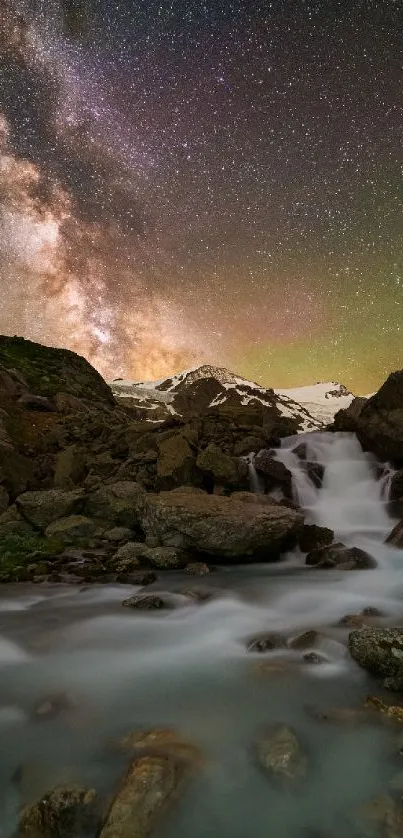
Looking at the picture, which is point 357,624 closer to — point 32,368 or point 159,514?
point 159,514

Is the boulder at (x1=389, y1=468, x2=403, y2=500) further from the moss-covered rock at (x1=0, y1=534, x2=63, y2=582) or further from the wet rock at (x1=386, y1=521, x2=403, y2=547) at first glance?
the moss-covered rock at (x1=0, y1=534, x2=63, y2=582)

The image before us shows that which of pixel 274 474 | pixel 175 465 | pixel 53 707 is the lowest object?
pixel 53 707

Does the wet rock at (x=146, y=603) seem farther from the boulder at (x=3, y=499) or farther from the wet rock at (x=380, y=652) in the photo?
the boulder at (x=3, y=499)

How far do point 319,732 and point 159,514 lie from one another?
824 cm

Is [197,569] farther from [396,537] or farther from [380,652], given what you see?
[396,537]

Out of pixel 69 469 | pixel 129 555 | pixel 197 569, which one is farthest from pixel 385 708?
pixel 69 469

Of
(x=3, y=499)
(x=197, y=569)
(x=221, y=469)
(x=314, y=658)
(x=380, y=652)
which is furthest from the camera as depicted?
(x=221, y=469)

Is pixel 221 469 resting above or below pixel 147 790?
above

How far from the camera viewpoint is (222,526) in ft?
39.5

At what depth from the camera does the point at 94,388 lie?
148ft

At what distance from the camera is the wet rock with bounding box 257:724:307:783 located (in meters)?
4.09

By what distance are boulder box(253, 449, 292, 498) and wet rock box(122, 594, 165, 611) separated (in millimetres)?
10078

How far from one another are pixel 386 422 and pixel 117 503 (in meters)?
12.6

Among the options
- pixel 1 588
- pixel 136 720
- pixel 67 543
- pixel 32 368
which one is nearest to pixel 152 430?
pixel 67 543
